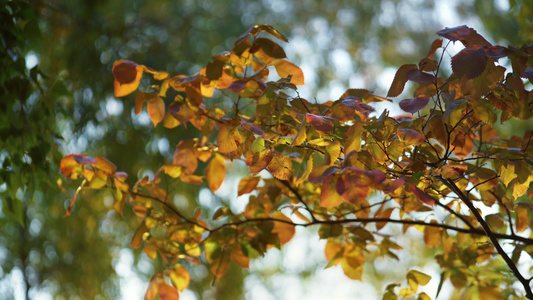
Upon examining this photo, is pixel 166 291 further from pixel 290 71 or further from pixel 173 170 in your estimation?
pixel 290 71

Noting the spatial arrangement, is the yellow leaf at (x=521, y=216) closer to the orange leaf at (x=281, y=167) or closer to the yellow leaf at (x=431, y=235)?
the yellow leaf at (x=431, y=235)

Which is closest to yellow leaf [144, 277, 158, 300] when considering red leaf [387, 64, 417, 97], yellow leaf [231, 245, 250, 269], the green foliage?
the green foliage

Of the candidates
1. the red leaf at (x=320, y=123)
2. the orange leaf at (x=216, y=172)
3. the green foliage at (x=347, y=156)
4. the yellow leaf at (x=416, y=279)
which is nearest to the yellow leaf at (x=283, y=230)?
the green foliage at (x=347, y=156)

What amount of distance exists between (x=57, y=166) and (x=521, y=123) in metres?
2.57

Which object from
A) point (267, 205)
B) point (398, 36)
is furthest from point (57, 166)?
point (398, 36)

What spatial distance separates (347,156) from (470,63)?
18 cm

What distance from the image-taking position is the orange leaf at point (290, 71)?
84cm

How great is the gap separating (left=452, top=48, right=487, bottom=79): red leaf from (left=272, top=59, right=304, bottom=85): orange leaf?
307mm

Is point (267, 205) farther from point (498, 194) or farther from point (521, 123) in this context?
point (521, 123)

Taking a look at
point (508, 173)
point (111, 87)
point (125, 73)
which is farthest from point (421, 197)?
point (111, 87)

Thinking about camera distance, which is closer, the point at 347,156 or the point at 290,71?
the point at 347,156

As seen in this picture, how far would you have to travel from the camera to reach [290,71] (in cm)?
85

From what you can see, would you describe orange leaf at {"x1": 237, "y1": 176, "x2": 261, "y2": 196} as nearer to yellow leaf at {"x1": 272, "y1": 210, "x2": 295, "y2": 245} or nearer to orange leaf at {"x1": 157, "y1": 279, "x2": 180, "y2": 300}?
yellow leaf at {"x1": 272, "y1": 210, "x2": 295, "y2": 245}

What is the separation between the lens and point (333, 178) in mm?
640
